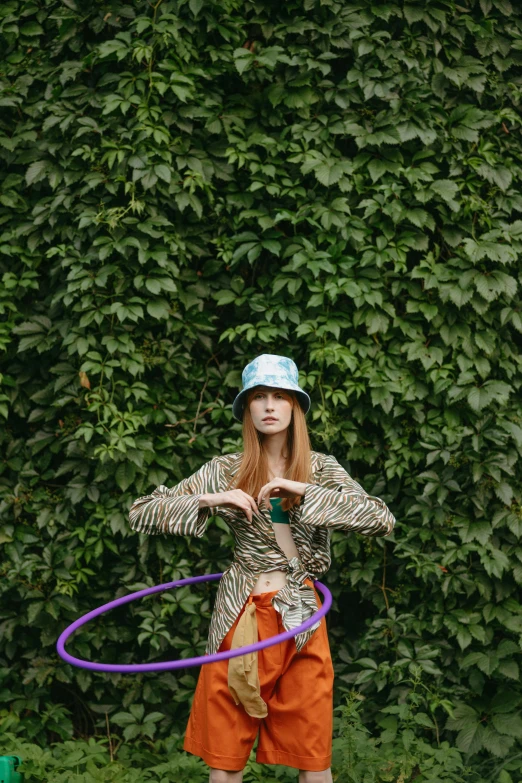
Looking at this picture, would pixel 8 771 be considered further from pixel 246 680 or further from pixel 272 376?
pixel 272 376

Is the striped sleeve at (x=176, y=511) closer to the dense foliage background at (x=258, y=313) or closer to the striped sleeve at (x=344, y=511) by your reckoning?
the striped sleeve at (x=344, y=511)

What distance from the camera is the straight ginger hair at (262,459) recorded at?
9.86 feet

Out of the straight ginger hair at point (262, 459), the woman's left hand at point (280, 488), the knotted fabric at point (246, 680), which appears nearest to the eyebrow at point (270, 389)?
the straight ginger hair at point (262, 459)

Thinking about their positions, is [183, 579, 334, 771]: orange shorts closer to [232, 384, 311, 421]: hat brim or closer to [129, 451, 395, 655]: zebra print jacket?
[129, 451, 395, 655]: zebra print jacket

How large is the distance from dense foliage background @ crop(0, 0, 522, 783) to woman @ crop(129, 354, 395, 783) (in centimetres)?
117

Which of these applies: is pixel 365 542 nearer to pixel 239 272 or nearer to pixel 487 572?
pixel 487 572

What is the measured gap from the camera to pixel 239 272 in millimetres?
4520

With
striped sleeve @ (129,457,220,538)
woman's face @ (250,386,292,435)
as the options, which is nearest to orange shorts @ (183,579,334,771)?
striped sleeve @ (129,457,220,538)

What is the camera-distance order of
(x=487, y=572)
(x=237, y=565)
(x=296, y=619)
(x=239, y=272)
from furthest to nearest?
(x=239, y=272)
(x=487, y=572)
(x=237, y=565)
(x=296, y=619)

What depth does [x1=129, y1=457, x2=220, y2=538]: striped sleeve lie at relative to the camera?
2820mm

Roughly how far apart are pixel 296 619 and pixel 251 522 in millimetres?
361

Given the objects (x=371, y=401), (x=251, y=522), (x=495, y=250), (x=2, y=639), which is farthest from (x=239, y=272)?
(x=2, y=639)

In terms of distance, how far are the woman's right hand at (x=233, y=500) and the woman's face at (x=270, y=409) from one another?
33cm

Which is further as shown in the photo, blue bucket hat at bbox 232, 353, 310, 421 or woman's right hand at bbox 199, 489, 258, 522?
blue bucket hat at bbox 232, 353, 310, 421
